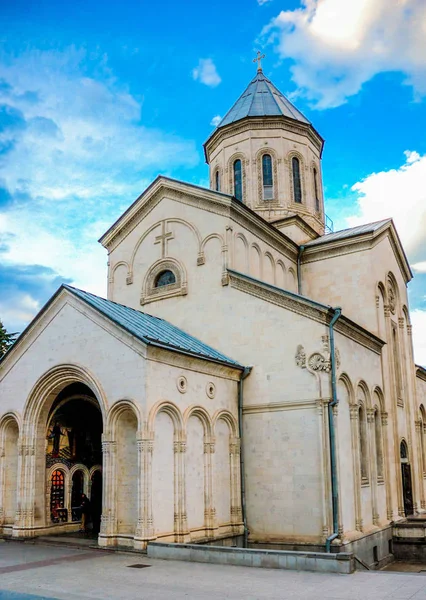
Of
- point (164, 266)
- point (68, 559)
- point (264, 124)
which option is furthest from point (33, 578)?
point (264, 124)

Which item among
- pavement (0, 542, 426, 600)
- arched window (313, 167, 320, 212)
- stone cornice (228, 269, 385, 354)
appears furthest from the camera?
arched window (313, 167, 320, 212)

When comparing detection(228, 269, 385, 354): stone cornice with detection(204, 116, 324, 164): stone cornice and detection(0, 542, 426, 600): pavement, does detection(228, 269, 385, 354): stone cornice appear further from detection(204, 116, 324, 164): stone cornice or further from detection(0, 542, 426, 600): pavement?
detection(204, 116, 324, 164): stone cornice

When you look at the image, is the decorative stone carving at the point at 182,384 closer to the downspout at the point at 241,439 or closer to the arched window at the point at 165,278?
the downspout at the point at 241,439

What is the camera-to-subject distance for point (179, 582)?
1123 cm

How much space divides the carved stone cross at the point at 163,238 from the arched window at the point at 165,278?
2.26ft

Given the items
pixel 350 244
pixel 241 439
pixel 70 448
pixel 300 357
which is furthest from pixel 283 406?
pixel 350 244

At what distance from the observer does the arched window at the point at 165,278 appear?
74.0ft

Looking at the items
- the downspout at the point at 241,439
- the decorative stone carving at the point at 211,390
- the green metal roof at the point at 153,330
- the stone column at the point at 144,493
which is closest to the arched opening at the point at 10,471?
the green metal roof at the point at 153,330

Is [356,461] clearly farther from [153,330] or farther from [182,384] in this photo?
[153,330]

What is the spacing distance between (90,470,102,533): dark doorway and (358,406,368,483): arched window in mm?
9000

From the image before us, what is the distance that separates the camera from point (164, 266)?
2275cm

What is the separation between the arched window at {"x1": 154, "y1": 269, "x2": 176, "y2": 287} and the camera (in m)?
22.6

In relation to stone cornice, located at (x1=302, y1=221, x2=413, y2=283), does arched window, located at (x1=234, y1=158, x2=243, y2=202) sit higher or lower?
higher

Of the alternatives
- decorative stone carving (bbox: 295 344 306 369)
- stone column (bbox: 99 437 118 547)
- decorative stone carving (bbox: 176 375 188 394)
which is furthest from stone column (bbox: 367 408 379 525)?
stone column (bbox: 99 437 118 547)
